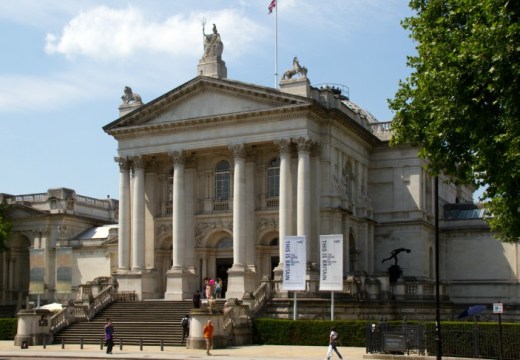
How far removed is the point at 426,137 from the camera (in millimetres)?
33906

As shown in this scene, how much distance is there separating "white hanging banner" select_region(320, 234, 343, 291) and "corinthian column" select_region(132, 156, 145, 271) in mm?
16295

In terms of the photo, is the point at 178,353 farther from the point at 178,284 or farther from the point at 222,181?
the point at 222,181

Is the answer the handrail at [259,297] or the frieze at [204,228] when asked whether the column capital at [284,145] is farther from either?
the handrail at [259,297]

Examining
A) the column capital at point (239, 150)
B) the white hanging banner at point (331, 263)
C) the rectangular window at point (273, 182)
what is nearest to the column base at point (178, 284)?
the rectangular window at point (273, 182)

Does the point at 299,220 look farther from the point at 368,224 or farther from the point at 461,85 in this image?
the point at 461,85

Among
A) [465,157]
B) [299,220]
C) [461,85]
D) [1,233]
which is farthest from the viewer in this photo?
[1,233]

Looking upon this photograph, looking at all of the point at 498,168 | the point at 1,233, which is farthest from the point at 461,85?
the point at 1,233

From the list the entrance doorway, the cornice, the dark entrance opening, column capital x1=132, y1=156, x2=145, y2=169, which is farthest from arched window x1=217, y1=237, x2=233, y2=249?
the cornice

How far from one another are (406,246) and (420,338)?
2494cm

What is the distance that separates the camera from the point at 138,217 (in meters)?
59.2

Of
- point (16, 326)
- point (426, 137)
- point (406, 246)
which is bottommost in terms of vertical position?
point (16, 326)

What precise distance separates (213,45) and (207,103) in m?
A: 4.52

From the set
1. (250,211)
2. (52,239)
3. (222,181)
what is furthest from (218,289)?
(52,239)

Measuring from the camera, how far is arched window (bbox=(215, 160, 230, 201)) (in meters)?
59.1
